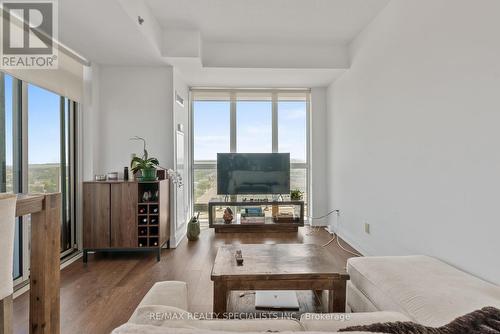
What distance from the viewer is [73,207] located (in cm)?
319

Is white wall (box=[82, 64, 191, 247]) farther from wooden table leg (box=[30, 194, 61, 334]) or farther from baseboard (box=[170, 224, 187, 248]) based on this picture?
wooden table leg (box=[30, 194, 61, 334])

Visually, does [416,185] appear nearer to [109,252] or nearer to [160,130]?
[160,130]

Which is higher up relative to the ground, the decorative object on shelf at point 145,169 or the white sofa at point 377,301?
the decorative object on shelf at point 145,169

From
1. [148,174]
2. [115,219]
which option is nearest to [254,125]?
[148,174]

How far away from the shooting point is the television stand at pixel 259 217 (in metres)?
4.18

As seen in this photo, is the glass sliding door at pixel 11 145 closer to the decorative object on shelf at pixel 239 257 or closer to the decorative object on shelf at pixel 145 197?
the decorative object on shelf at pixel 145 197

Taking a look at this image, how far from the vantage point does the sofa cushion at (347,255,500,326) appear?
117 cm

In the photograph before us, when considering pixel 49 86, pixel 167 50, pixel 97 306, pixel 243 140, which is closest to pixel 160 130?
pixel 167 50

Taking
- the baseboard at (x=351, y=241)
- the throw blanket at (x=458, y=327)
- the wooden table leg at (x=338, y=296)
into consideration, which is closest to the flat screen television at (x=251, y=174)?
the baseboard at (x=351, y=241)

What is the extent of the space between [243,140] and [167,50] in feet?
6.31

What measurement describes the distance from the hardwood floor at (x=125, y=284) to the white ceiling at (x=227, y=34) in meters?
2.37

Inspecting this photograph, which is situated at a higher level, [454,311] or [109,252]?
[454,311]

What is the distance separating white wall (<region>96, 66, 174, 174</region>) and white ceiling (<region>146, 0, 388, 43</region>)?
767 millimetres

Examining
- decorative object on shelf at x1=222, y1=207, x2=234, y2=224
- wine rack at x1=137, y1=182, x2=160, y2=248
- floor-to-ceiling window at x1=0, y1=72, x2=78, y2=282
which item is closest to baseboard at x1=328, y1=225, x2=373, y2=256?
decorative object on shelf at x1=222, y1=207, x2=234, y2=224
